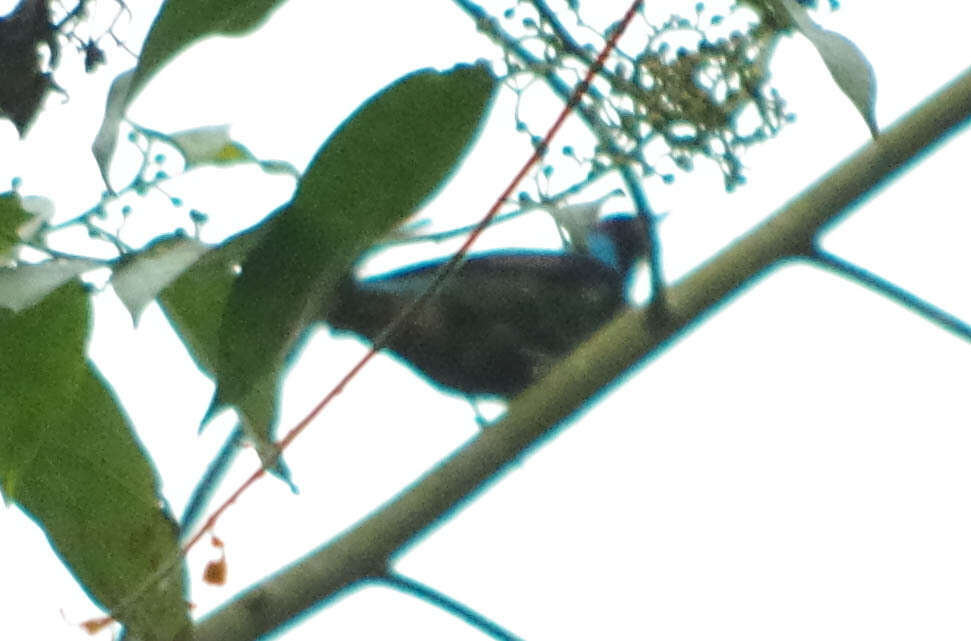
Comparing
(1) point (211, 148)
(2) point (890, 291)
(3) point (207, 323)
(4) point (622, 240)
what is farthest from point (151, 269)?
(4) point (622, 240)

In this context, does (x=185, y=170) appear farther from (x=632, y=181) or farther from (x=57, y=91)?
(x=632, y=181)

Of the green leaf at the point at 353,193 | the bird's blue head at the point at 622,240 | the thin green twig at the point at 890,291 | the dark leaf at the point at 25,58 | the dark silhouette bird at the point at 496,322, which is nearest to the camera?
the green leaf at the point at 353,193

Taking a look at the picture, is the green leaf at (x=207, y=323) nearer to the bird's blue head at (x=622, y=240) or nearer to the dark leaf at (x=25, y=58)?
the dark leaf at (x=25, y=58)

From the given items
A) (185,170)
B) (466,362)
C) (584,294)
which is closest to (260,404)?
(185,170)

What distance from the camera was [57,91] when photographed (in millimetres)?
797

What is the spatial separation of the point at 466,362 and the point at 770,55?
135cm

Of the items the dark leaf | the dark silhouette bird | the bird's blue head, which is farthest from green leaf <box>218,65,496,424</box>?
the bird's blue head

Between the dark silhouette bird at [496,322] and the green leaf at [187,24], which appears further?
the dark silhouette bird at [496,322]

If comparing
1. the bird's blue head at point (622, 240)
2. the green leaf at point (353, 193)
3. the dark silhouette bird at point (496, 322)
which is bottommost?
the green leaf at point (353, 193)

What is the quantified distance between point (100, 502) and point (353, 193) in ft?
0.85

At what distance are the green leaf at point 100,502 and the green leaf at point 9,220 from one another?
39 millimetres

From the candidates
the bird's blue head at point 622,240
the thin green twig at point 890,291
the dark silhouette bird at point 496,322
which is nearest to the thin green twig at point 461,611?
the thin green twig at point 890,291

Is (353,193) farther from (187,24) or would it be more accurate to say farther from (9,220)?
(9,220)

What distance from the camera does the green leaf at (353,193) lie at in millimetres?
508
